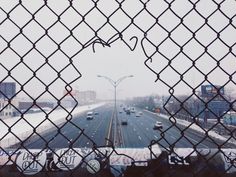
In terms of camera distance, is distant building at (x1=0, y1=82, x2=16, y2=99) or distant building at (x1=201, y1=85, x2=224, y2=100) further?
distant building at (x1=0, y1=82, x2=16, y2=99)

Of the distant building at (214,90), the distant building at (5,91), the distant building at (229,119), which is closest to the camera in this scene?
the distant building at (214,90)

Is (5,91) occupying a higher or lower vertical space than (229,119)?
higher

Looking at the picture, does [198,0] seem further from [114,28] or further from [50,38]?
[50,38]

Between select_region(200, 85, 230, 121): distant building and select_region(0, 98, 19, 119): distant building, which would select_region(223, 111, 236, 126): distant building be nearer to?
select_region(200, 85, 230, 121): distant building

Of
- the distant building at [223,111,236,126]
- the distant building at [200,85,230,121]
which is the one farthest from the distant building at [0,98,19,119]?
the distant building at [223,111,236,126]

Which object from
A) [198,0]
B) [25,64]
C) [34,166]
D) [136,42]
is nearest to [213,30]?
[198,0]

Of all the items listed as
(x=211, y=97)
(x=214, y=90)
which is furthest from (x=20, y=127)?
(x=214, y=90)

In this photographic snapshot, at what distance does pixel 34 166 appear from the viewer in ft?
30.7

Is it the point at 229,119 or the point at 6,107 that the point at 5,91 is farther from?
the point at 229,119

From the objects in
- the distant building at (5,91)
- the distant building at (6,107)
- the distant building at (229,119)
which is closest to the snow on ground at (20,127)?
the distant building at (6,107)

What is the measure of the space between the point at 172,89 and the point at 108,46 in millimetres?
552

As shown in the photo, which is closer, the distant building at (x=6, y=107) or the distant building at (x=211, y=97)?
the distant building at (x=6, y=107)

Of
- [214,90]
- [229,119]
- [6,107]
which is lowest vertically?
[229,119]

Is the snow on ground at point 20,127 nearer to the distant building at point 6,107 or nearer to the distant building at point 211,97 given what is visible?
the distant building at point 6,107
